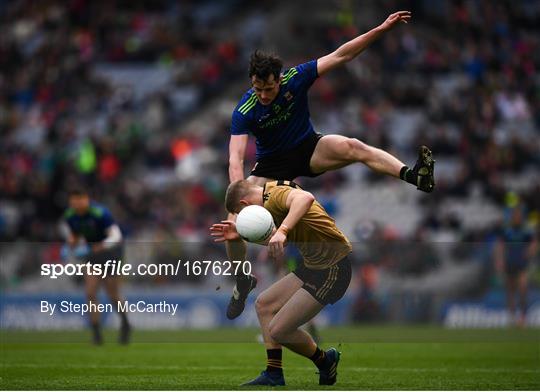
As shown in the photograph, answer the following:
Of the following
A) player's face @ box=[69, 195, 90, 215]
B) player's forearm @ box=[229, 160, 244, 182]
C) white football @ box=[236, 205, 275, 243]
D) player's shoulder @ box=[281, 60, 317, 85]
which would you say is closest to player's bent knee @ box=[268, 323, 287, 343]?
white football @ box=[236, 205, 275, 243]

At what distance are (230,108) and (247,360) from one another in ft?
54.4

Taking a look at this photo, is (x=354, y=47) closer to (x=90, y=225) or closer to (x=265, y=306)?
(x=265, y=306)

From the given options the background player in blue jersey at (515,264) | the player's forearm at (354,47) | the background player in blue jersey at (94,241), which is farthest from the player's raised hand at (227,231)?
the background player in blue jersey at (515,264)

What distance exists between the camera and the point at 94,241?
16.6 metres

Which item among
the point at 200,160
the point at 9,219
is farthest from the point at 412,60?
the point at 9,219

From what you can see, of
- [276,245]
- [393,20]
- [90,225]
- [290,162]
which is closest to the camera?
[276,245]

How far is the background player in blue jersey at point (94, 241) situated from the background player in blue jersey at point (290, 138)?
3.87 m

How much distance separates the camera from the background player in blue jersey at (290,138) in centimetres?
1087

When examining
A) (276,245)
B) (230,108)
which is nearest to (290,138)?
(276,245)

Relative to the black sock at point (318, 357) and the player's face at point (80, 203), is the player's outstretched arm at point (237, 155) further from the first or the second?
the player's face at point (80, 203)

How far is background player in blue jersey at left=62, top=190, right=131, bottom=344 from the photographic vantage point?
1518cm

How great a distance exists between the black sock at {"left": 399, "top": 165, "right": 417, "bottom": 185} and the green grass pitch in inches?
73.4

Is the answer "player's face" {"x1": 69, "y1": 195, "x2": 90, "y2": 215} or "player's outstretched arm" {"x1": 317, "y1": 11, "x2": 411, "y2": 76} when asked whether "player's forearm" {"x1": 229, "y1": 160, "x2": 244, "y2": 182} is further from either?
"player's face" {"x1": 69, "y1": 195, "x2": 90, "y2": 215}

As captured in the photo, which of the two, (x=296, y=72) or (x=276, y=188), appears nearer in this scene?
(x=276, y=188)
